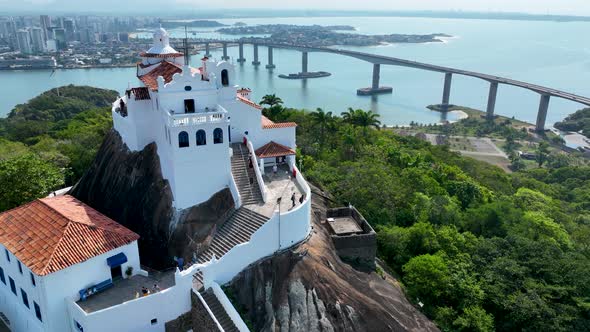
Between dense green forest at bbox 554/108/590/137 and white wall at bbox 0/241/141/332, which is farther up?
white wall at bbox 0/241/141/332

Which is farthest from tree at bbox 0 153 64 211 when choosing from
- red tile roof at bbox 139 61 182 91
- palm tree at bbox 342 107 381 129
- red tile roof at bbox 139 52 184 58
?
palm tree at bbox 342 107 381 129

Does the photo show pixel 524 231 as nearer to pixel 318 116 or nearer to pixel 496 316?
pixel 496 316

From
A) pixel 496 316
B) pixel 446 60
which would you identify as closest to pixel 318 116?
pixel 496 316

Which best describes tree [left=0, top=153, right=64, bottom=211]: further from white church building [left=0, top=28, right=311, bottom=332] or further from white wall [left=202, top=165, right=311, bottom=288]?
white wall [left=202, top=165, right=311, bottom=288]

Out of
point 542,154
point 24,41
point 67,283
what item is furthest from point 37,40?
point 67,283

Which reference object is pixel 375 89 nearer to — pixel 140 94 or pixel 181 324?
pixel 140 94
